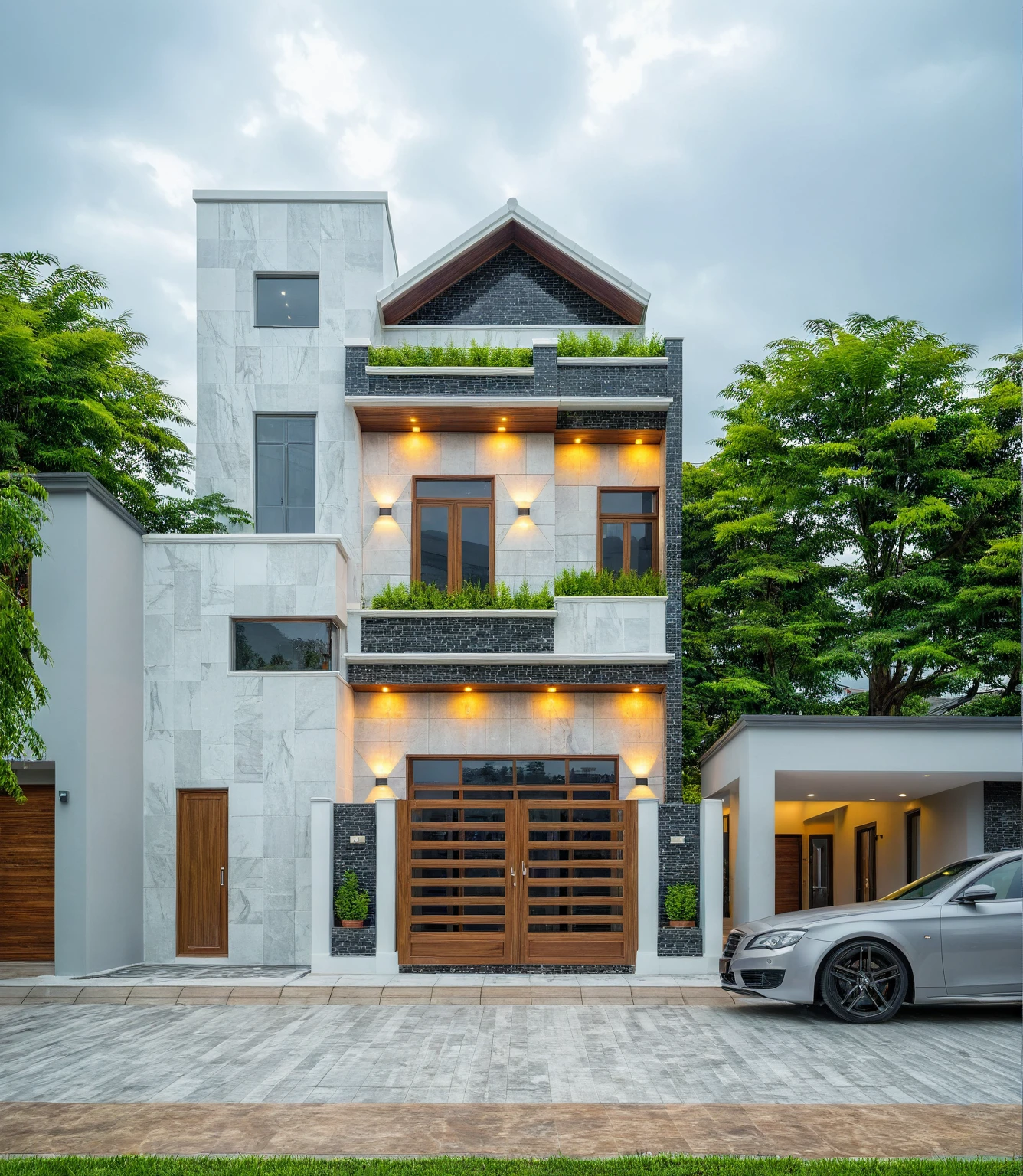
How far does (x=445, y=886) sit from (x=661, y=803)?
3046mm

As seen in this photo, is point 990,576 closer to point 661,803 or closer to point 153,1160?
point 661,803

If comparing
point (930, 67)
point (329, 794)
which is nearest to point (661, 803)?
point (329, 794)

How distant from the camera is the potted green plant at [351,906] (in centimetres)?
1400

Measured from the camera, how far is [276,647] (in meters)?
15.8

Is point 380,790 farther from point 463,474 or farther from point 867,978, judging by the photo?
point 867,978

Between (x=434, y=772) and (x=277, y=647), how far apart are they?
3338mm

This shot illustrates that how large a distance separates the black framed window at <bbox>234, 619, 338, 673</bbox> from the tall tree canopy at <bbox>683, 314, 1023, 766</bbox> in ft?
28.2

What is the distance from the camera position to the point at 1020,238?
12.5 feet

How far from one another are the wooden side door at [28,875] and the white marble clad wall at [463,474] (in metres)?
5.64

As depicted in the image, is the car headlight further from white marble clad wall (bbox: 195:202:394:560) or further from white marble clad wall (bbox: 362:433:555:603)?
white marble clad wall (bbox: 195:202:394:560)

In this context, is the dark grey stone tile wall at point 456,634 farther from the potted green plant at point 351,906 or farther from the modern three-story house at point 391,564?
the potted green plant at point 351,906

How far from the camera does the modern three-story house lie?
1530 cm

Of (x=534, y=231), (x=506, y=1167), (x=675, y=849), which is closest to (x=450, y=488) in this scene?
(x=534, y=231)

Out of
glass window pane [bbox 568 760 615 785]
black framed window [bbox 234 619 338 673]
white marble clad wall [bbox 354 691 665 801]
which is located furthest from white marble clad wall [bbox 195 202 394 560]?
glass window pane [bbox 568 760 615 785]
